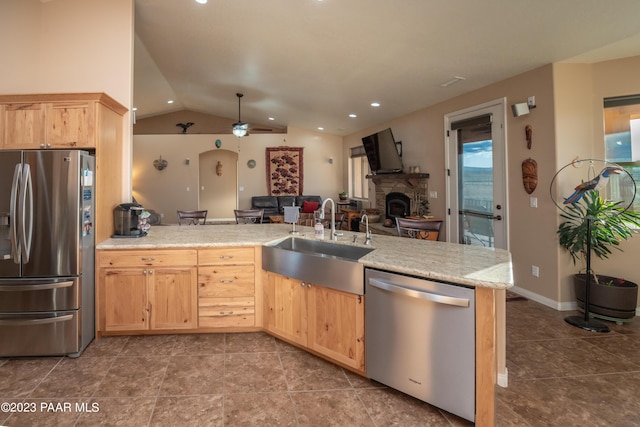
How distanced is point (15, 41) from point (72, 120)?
1.24 metres

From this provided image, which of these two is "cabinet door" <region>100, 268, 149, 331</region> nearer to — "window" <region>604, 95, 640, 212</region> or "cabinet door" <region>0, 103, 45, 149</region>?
"cabinet door" <region>0, 103, 45, 149</region>

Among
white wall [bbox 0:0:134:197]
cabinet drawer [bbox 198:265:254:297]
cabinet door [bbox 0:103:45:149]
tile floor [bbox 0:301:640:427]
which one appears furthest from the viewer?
white wall [bbox 0:0:134:197]

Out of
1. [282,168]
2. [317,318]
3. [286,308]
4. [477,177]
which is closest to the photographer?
[317,318]

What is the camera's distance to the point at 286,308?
8.36ft

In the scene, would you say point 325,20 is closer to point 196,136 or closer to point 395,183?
point 395,183

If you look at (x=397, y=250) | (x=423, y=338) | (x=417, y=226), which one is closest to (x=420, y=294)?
(x=423, y=338)

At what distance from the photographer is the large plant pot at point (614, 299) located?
2.97m

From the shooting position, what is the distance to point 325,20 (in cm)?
319

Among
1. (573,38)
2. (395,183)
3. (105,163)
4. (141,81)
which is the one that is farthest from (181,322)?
(141,81)

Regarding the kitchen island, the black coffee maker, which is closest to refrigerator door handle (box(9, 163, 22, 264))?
the kitchen island

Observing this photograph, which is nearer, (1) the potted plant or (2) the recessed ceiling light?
(1) the potted plant

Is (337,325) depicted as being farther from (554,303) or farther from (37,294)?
(554,303)

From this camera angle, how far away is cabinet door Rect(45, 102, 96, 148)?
263 centimetres

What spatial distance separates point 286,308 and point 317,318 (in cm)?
35
